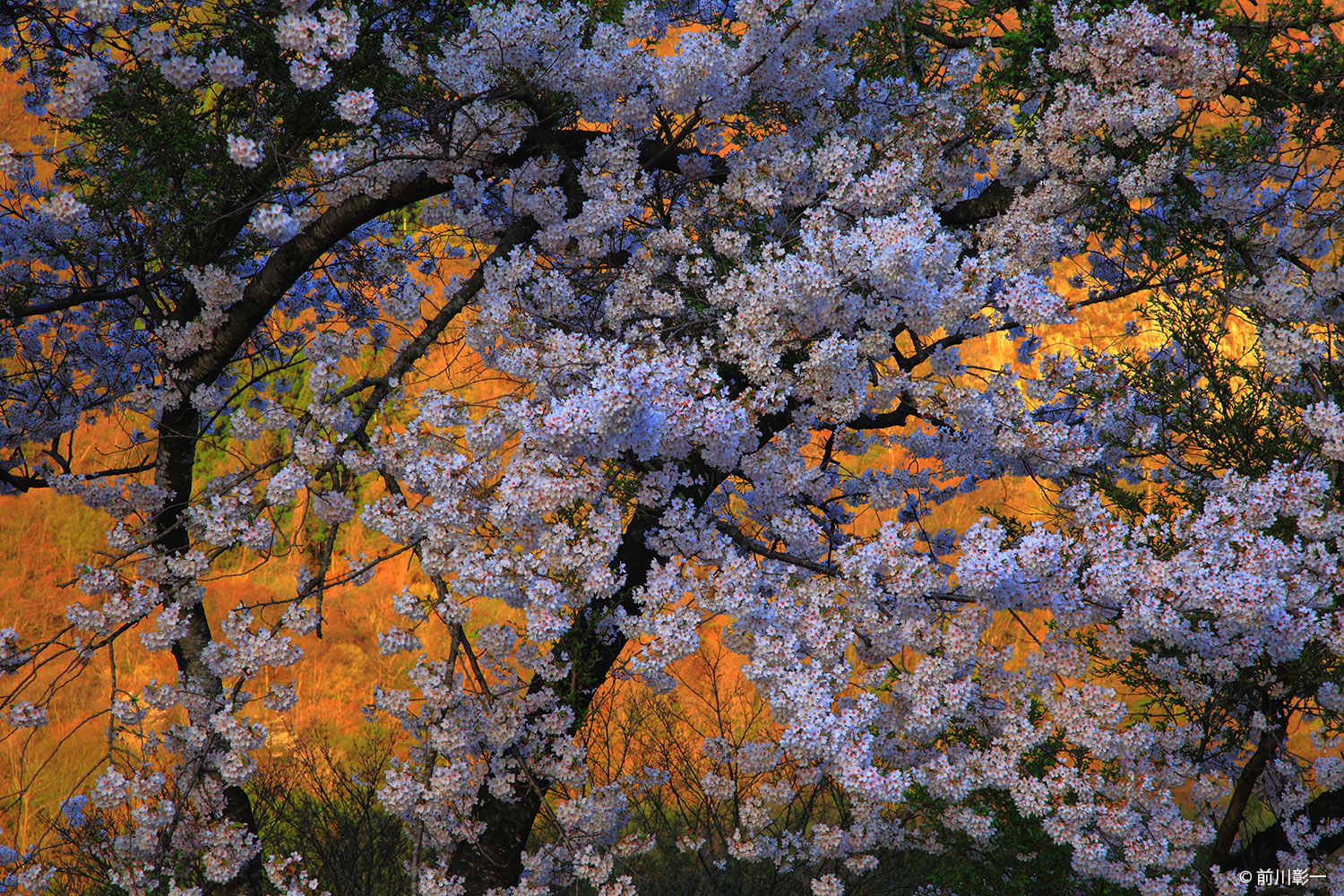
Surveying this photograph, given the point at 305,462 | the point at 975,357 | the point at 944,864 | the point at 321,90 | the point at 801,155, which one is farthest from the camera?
the point at 975,357

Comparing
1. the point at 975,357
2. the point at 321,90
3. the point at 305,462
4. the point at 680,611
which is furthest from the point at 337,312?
the point at 975,357

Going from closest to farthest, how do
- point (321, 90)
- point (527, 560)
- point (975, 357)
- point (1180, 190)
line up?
point (527, 560)
point (1180, 190)
point (321, 90)
point (975, 357)

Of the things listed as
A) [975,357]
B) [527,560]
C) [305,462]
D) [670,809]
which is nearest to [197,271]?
[305,462]

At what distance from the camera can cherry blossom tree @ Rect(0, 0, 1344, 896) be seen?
166 inches

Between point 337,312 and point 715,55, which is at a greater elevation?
point 337,312

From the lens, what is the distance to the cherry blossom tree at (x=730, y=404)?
4.22 meters

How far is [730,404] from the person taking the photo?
4102mm

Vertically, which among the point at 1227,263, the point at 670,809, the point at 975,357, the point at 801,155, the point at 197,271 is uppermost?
the point at 975,357

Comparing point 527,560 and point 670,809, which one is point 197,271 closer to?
point 527,560

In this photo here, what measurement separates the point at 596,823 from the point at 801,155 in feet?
14.2

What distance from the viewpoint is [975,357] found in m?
20.2

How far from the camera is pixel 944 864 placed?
8320mm

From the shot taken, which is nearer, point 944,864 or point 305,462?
point 305,462

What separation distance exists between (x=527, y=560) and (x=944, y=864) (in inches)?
247
